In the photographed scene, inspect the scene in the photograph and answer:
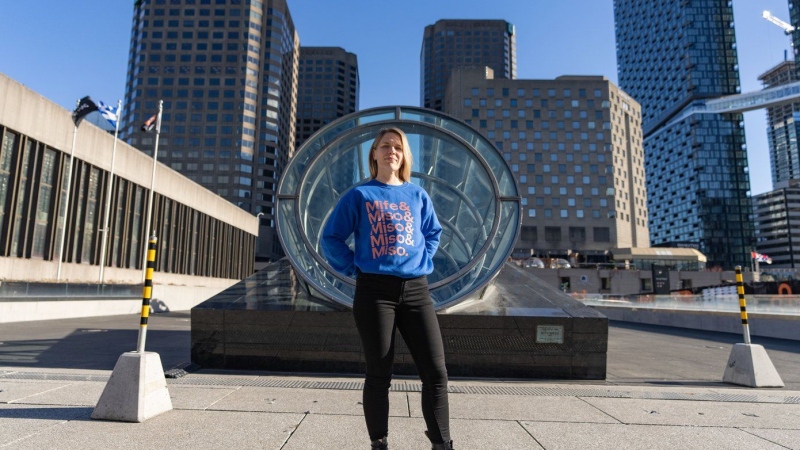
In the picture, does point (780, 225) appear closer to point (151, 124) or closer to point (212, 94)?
point (212, 94)

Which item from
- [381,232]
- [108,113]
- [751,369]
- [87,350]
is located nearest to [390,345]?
[381,232]

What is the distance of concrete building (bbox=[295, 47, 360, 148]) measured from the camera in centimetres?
16575

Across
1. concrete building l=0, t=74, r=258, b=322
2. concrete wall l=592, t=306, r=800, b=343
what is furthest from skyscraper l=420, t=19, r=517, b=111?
concrete wall l=592, t=306, r=800, b=343

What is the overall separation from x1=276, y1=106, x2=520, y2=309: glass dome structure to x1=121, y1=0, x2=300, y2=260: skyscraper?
3318 inches

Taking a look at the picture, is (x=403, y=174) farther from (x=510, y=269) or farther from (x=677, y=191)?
(x=677, y=191)

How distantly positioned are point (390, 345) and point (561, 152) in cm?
10026

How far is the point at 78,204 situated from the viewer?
2644 cm

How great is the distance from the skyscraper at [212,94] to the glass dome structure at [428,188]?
276ft

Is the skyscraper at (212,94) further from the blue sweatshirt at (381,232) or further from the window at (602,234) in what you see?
the blue sweatshirt at (381,232)

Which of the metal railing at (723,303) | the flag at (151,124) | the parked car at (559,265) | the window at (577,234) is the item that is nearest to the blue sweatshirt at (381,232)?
the metal railing at (723,303)

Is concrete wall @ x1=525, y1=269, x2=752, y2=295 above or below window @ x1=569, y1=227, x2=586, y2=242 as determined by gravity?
below

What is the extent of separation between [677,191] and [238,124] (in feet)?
456

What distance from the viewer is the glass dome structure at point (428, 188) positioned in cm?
711

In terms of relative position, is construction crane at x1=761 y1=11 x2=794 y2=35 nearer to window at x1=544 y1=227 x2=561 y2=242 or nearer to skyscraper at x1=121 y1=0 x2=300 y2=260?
window at x1=544 y1=227 x2=561 y2=242
